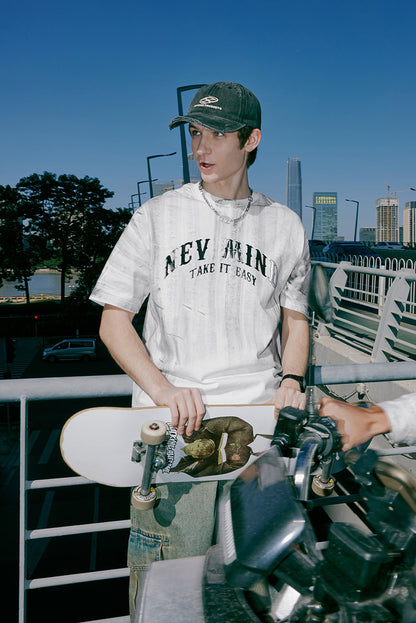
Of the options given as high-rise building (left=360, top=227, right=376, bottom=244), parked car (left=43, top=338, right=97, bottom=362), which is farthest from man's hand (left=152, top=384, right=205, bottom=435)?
high-rise building (left=360, top=227, right=376, bottom=244)

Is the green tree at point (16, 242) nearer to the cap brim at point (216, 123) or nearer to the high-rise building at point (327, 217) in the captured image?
the cap brim at point (216, 123)

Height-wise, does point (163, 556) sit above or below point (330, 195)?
below

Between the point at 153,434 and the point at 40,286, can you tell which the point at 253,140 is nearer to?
the point at 153,434

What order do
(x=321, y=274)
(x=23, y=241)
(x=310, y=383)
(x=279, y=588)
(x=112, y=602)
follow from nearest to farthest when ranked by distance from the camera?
1. (x=279, y=588)
2. (x=321, y=274)
3. (x=310, y=383)
4. (x=112, y=602)
5. (x=23, y=241)

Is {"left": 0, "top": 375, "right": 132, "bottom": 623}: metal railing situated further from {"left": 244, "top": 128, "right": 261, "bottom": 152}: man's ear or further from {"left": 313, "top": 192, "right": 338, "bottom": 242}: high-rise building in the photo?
{"left": 313, "top": 192, "right": 338, "bottom": 242}: high-rise building

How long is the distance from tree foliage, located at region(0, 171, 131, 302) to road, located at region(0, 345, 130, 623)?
13.7 meters

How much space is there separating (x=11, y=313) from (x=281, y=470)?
4759cm

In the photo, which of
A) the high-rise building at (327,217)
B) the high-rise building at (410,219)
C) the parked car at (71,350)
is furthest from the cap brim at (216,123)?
the high-rise building at (327,217)

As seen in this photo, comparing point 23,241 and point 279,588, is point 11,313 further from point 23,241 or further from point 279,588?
point 279,588

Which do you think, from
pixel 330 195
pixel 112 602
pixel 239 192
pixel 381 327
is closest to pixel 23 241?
pixel 112 602

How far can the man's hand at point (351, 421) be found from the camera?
1.18 metres

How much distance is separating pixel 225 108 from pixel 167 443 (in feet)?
3.89

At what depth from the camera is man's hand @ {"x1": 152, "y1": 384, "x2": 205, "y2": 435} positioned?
1473 mm

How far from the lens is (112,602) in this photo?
1479 centimetres
